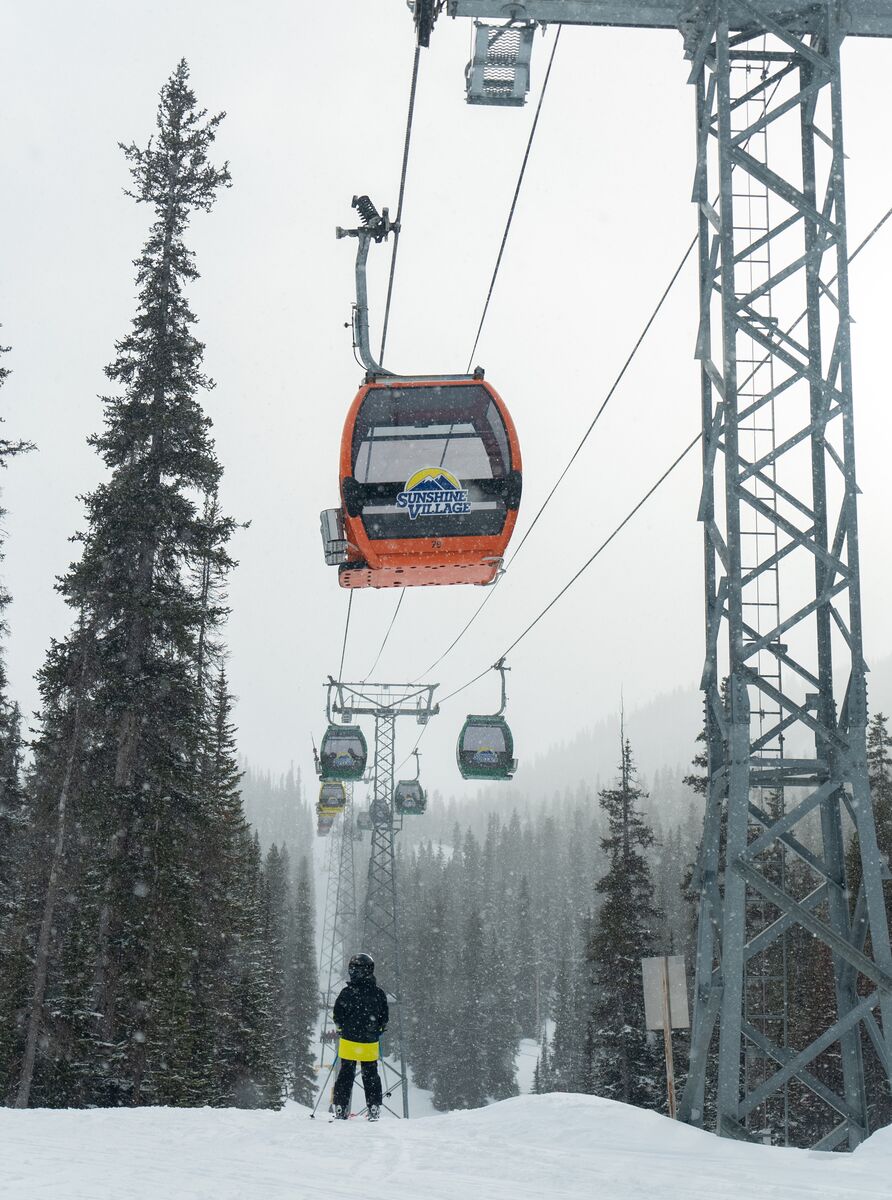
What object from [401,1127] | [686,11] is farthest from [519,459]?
[401,1127]

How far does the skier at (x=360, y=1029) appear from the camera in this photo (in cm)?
987

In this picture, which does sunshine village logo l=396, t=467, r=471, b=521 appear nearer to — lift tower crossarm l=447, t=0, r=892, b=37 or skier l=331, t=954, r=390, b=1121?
lift tower crossarm l=447, t=0, r=892, b=37

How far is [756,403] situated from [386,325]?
372 centimetres

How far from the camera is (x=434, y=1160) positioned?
22.6 ft

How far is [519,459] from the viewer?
1120 centimetres

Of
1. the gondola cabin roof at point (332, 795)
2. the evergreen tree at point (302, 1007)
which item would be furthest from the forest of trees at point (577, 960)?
the evergreen tree at point (302, 1007)

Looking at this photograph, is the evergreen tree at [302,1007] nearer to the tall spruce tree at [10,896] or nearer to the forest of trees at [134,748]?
the tall spruce tree at [10,896]

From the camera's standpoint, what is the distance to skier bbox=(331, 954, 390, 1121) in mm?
9867

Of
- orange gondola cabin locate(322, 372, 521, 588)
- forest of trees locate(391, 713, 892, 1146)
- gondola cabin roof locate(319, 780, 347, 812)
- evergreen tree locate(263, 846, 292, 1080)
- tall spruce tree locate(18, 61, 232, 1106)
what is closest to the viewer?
orange gondola cabin locate(322, 372, 521, 588)

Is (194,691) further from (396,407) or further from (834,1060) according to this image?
(834,1060)

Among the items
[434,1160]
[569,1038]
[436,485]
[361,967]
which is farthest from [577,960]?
[434,1160]

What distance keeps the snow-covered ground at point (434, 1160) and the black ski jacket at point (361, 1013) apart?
0.98 metres

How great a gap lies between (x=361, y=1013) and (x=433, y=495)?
506 cm

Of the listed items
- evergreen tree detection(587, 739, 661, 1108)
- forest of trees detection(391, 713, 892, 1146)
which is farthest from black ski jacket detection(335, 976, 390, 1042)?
evergreen tree detection(587, 739, 661, 1108)
